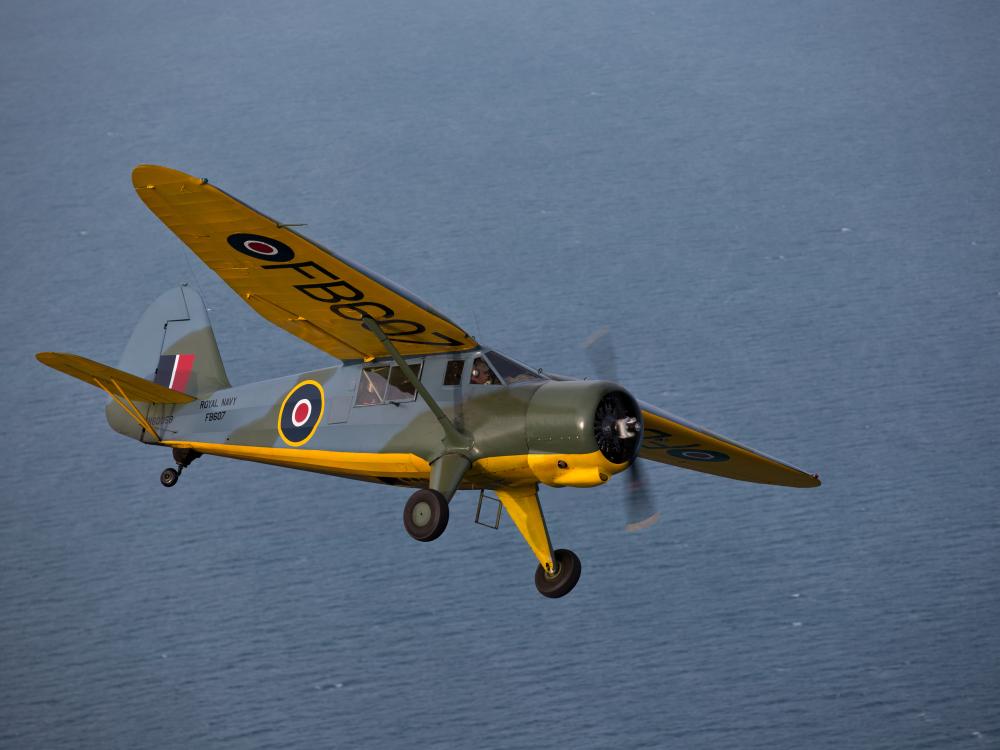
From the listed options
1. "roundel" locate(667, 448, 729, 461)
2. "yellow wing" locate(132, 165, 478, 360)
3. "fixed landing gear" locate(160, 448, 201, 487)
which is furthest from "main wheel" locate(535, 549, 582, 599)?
"fixed landing gear" locate(160, 448, 201, 487)

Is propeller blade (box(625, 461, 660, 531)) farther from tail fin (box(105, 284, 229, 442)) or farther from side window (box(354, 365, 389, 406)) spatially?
tail fin (box(105, 284, 229, 442))

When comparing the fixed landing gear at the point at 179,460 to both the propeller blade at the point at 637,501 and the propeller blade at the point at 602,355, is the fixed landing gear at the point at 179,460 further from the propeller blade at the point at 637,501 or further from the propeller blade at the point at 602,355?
the propeller blade at the point at 637,501

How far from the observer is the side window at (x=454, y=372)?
8.91 meters

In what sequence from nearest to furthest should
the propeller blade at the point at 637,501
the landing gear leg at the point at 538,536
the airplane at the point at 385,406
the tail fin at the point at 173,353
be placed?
1. the airplane at the point at 385,406
2. the propeller blade at the point at 637,501
3. the landing gear leg at the point at 538,536
4. the tail fin at the point at 173,353

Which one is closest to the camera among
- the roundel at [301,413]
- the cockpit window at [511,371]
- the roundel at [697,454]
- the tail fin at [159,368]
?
the cockpit window at [511,371]

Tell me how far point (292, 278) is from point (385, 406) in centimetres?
110

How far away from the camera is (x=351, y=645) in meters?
12.3

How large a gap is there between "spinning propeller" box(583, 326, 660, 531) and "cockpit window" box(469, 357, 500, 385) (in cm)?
69

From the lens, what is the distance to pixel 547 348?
45.2ft

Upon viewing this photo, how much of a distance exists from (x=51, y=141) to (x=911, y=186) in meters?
9.77

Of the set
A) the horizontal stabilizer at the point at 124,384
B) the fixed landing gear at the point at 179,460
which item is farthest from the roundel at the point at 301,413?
the horizontal stabilizer at the point at 124,384

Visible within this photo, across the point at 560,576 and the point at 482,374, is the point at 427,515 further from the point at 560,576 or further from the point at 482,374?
the point at 560,576

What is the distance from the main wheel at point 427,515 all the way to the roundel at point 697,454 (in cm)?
269

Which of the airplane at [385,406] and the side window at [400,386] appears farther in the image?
the side window at [400,386]
